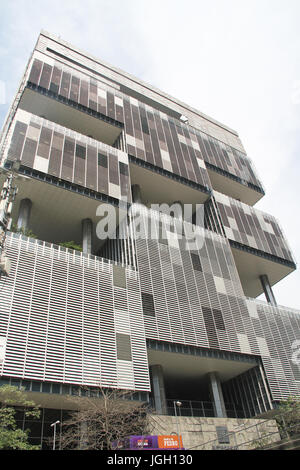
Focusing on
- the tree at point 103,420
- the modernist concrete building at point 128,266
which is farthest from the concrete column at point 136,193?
the tree at point 103,420

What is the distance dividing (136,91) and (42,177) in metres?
32.4

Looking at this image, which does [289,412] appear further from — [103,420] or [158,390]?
[103,420]

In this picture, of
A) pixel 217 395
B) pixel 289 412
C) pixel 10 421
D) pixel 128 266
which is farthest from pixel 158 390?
pixel 10 421

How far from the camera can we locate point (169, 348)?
30.6 meters

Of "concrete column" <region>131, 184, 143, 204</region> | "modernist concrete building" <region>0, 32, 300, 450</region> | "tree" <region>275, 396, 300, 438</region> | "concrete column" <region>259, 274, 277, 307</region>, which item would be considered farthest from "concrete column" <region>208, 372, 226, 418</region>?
"concrete column" <region>131, 184, 143, 204</region>

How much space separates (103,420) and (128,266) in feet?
45.1

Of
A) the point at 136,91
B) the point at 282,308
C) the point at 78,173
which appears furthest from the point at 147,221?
the point at 136,91

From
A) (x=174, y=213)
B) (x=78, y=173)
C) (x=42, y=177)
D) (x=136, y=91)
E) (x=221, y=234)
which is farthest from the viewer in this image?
(x=136, y=91)

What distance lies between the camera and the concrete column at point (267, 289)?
47.3 m

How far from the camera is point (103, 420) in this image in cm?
2272

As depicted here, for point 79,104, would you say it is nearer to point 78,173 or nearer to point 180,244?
point 78,173

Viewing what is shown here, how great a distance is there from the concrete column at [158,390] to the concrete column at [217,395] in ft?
18.9

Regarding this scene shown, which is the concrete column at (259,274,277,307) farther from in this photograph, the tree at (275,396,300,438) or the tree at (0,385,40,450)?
the tree at (0,385,40,450)

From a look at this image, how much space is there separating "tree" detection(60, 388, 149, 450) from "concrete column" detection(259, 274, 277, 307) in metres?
26.9
